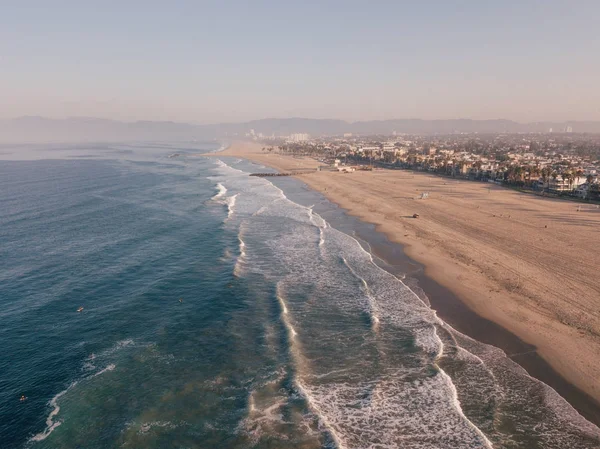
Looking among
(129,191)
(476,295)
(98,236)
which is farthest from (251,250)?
(129,191)

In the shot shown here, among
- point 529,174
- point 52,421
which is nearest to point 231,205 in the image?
point 52,421

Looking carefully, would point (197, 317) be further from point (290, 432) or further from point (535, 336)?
point (535, 336)

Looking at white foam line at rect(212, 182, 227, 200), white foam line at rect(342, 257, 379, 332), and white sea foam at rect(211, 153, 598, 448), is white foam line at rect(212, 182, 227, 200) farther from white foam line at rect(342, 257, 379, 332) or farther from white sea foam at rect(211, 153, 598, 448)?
white foam line at rect(342, 257, 379, 332)

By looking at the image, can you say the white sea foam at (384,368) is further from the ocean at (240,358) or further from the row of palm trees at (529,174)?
the row of palm trees at (529,174)

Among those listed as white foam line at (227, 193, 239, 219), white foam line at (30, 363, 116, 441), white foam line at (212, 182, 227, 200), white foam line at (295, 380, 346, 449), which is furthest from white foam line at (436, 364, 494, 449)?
white foam line at (212, 182, 227, 200)

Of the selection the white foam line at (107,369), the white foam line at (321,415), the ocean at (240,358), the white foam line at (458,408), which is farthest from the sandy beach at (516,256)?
the white foam line at (107,369)

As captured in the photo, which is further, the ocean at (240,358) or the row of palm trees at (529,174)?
the row of palm trees at (529,174)

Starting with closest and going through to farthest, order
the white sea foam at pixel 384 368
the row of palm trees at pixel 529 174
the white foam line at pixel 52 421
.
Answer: the white foam line at pixel 52 421 < the white sea foam at pixel 384 368 < the row of palm trees at pixel 529 174
